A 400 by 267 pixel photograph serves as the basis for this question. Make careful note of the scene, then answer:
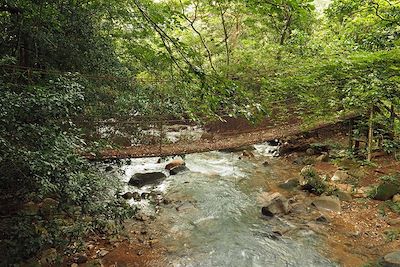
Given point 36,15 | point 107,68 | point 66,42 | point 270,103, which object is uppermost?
point 36,15

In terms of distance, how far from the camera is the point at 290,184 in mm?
5941

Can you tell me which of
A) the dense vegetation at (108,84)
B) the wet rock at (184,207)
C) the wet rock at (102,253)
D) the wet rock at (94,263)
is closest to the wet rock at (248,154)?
the dense vegetation at (108,84)

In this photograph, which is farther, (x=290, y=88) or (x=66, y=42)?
(x=290, y=88)

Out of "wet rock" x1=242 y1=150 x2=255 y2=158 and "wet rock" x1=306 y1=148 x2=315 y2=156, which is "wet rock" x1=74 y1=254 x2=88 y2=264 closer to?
"wet rock" x1=242 y1=150 x2=255 y2=158

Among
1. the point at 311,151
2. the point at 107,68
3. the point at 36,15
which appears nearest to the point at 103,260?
the point at 107,68

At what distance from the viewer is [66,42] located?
366 cm

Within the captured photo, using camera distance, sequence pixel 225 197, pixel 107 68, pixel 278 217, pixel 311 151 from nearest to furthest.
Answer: pixel 107 68, pixel 278 217, pixel 225 197, pixel 311 151

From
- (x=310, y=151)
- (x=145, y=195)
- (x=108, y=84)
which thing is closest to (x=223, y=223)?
(x=145, y=195)

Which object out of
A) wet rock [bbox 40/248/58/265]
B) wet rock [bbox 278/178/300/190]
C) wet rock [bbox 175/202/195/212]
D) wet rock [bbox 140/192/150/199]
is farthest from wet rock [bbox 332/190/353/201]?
wet rock [bbox 40/248/58/265]

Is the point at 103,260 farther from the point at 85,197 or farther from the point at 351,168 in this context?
the point at 351,168

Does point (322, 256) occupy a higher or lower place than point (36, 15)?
lower

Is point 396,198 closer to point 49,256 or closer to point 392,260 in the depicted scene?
point 392,260

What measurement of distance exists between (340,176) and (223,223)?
8.95 ft

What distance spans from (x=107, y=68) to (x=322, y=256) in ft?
11.6
